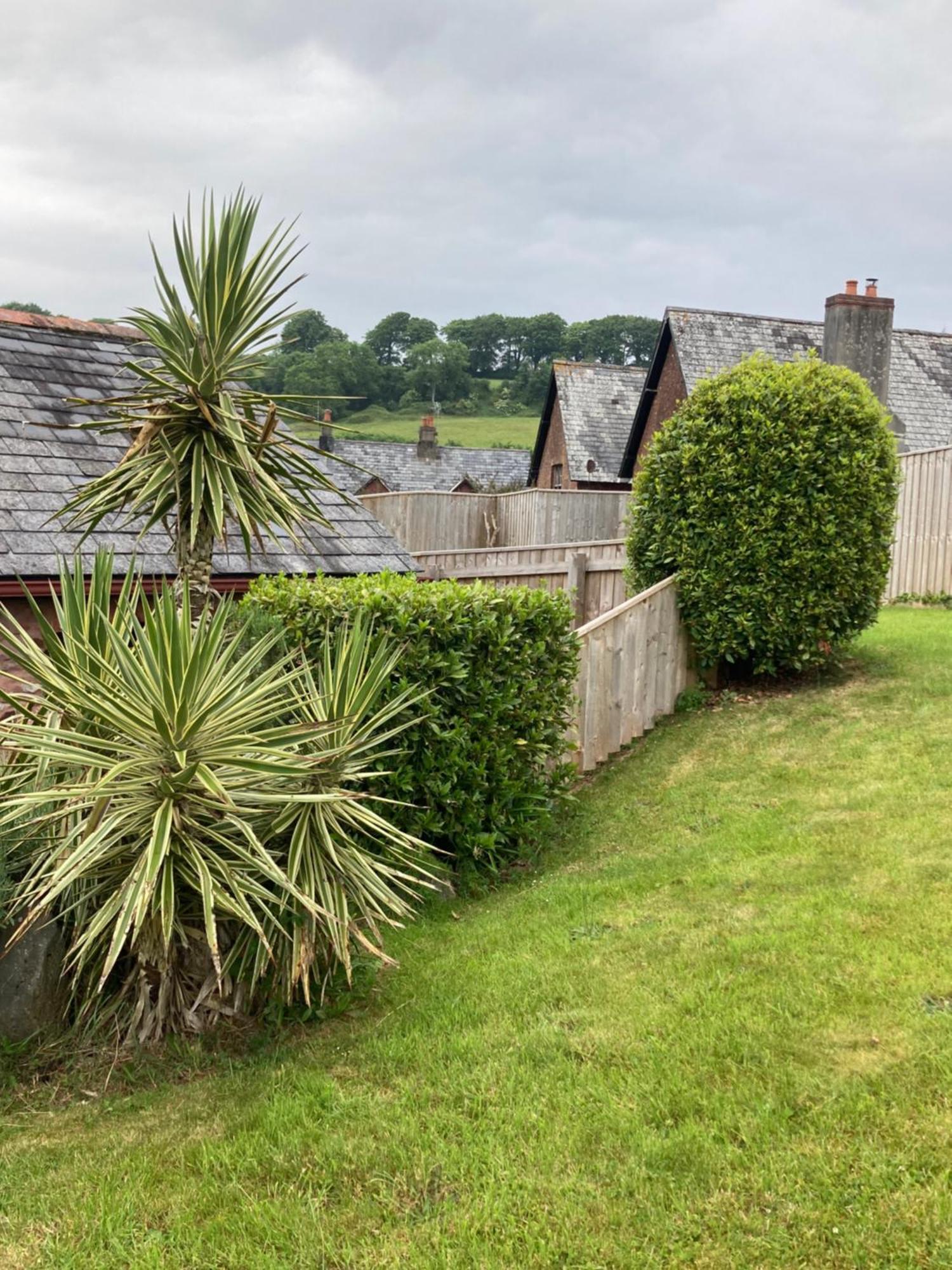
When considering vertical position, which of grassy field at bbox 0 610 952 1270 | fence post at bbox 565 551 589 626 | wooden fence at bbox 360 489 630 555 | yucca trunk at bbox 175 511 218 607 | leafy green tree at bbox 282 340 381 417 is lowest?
grassy field at bbox 0 610 952 1270

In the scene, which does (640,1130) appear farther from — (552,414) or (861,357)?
(552,414)

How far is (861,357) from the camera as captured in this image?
53.7 ft

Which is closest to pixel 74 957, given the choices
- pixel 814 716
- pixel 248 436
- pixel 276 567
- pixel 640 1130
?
pixel 640 1130

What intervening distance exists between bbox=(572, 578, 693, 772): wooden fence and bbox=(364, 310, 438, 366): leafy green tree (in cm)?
10116

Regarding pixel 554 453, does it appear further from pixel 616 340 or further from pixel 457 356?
pixel 457 356

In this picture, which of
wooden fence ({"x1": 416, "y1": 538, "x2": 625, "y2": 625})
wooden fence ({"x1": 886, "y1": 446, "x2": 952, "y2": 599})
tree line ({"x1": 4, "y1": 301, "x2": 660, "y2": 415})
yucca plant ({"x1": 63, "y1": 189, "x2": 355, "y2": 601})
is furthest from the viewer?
tree line ({"x1": 4, "y1": 301, "x2": 660, "y2": 415})

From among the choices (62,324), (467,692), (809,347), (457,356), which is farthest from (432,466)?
(457,356)

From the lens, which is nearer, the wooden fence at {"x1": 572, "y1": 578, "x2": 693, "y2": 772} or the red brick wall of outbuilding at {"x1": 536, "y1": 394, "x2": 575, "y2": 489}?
the wooden fence at {"x1": 572, "y1": 578, "x2": 693, "y2": 772}

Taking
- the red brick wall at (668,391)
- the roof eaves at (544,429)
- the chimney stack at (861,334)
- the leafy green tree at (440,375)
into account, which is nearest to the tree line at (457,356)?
the leafy green tree at (440,375)

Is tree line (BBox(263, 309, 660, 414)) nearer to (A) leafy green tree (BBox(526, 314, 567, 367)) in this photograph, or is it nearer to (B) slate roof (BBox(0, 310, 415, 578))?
(A) leafy green tree (BBox(526, 314, 567, 367))

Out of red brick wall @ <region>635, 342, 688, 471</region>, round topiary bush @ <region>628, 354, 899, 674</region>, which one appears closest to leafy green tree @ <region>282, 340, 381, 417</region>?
red brick wall @ <region>635, 342, 688, 471</region>

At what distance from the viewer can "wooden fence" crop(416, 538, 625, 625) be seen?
36.1ft

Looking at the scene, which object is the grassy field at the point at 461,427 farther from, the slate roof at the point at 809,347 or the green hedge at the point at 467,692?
the green hedge at the point at 467,692

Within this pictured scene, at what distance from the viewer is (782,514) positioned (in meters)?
8.97
